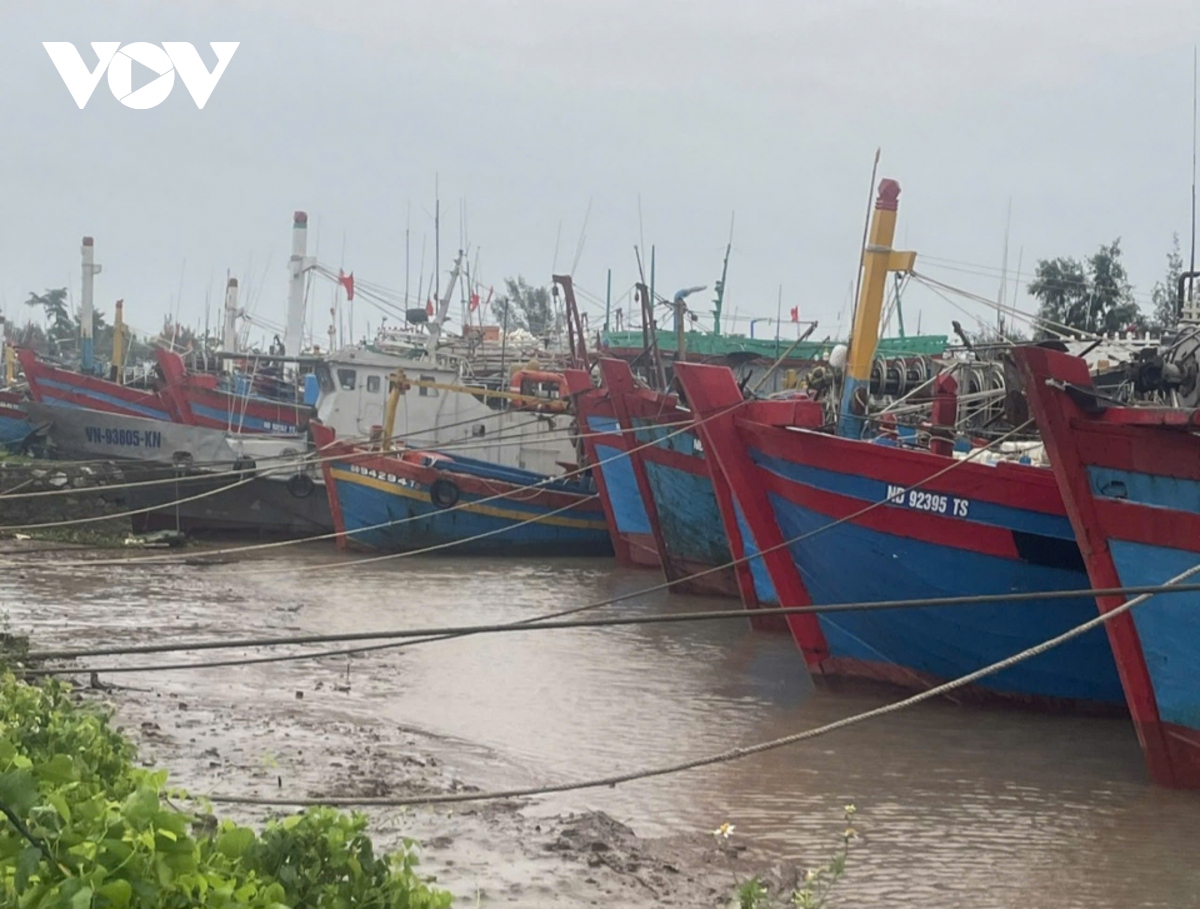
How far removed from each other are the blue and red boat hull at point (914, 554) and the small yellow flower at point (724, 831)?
11.9ft

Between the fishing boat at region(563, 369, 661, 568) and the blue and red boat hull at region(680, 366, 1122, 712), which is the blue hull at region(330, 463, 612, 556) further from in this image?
the blue and red boat hull at region(680, 366, 1122, 712)

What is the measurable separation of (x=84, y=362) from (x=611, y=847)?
1245 inches

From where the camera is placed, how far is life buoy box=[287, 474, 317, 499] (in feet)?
74.7

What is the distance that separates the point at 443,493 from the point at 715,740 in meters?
12.0

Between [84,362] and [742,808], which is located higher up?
[84,362]

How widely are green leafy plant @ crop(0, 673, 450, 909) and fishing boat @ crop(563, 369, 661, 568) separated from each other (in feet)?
48.2

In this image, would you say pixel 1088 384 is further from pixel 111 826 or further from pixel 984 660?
pixel 111 826

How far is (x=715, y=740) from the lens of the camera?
32.6 feet

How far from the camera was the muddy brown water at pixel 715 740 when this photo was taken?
7.23 m

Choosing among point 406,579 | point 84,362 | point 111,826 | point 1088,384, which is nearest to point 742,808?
point 1088,384

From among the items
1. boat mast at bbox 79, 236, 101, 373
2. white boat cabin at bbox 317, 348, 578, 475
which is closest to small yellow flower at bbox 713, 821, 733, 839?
white boat cabin at bbox 317, 348, 578, 475

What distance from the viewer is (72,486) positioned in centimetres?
2069

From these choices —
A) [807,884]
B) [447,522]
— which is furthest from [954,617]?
[447,522]

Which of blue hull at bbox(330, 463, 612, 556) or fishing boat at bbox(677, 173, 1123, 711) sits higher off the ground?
fishing boat at bbox(677, 173, 1123, 711)
